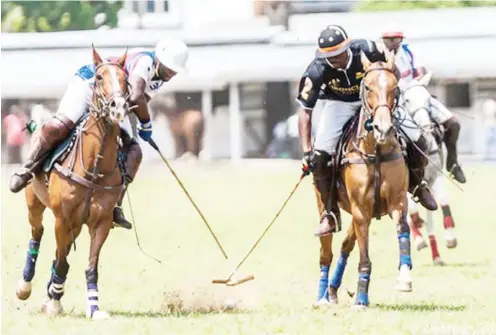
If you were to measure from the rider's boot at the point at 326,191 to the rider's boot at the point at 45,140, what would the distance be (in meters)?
2.11

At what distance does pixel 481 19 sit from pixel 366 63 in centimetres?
3915

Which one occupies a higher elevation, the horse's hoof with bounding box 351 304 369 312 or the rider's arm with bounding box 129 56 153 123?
the rider's arm with bounding box 129 56 153 123

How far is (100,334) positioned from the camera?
1091cm

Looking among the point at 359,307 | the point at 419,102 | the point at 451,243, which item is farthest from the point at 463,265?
the point at 359,307

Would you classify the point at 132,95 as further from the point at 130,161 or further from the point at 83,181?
the point at 83,181

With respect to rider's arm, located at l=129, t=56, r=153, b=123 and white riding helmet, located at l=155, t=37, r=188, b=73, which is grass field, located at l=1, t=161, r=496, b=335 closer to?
rider's arm, located at l=129, t=56, r=153, b=123

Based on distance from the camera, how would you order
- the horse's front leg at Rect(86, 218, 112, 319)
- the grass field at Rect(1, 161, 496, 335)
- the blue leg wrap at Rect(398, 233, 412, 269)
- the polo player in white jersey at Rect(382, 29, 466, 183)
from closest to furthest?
1. the grass field at Rect(1, 161, 496, 335)
2. the horse's front leg at Rect(86, 218, 112, 319)
3. the blue leg wrap at Rect(398, 233, 412, 269)
4. the polo player in white jersey at Rect(382, 29, 466, 183)

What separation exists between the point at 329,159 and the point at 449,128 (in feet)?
17.0

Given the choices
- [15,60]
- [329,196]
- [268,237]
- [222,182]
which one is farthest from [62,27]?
[329,196]

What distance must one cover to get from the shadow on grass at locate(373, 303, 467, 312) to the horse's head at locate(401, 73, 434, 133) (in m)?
4.84

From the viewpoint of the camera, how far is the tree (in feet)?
178

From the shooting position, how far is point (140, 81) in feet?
40.1

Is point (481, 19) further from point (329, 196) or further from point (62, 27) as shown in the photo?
point (329, 196)

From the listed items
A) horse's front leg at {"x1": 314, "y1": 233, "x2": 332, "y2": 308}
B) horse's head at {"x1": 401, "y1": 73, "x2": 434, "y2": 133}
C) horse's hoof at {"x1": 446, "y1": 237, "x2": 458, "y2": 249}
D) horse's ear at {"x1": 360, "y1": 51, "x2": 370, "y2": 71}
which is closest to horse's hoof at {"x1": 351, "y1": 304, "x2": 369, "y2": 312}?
horse's front leg at {"x1": 314, "y1": 233, "x2": 332, "y2": 308}
